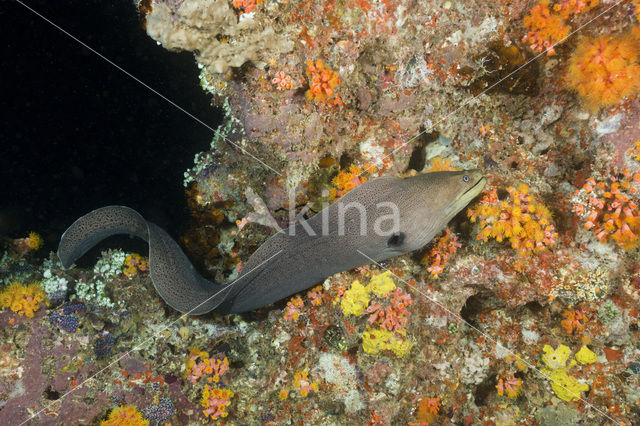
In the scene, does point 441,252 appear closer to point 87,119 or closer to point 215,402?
point 215,402

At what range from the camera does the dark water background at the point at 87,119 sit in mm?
3367

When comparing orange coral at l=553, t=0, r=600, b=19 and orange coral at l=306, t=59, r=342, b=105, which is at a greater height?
orange coral at l=306, t=59, r=342, b=105

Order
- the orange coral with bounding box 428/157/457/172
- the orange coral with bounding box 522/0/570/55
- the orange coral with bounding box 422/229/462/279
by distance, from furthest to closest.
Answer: the orange coral with bounding box 428/157/457/172
the orange coral with bounding box 422/229/462/279
the orange coral with bounding box 522/0/570/55

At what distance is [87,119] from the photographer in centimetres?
368

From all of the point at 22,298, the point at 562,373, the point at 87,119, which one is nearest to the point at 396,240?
the point at 562,373

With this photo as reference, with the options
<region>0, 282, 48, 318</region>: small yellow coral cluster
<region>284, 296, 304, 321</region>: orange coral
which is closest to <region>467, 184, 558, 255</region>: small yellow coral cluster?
<region>284, 296, 304, 321</region>: orange coral

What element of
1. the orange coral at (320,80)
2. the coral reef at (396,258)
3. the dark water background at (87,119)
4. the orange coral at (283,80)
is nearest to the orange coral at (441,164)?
the coral reef at (396,258)

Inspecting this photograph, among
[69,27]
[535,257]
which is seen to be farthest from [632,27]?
[69,27]

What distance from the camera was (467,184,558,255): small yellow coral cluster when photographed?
10.9 ft

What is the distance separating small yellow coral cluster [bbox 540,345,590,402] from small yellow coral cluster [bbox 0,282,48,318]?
5753mm

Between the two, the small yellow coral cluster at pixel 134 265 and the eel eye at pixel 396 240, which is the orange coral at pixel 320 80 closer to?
the eel eye at pixel 396 240

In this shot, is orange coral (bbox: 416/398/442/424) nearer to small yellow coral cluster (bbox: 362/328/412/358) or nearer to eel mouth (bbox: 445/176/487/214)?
small yellow coral cluster (bbox: 362/328/412/358)

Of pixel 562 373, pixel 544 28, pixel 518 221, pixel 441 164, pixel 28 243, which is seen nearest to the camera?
pixel 544 28

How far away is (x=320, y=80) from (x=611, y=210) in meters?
3.20
